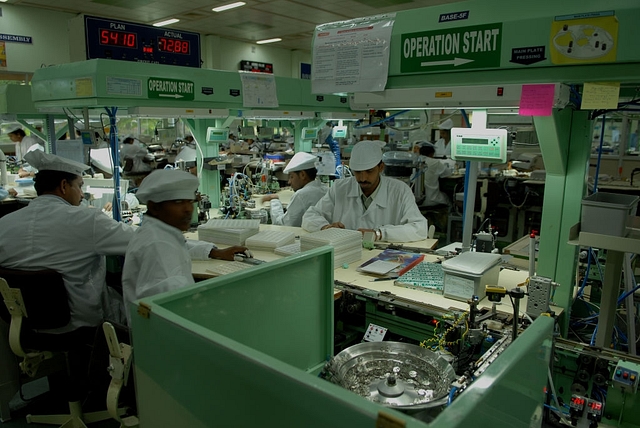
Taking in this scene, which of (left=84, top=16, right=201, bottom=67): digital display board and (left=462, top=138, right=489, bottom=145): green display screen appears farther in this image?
(left=84, top=16, right=201, bottom=67): digital display board

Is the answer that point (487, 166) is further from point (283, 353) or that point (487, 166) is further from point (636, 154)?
point (283, 353)

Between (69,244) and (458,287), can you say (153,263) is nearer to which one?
(69,244)

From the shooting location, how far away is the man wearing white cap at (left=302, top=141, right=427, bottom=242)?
3268 mm

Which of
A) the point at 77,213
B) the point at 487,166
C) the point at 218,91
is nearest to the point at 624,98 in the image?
the point at 218,91

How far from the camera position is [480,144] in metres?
2.42

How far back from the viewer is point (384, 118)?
8.59ft

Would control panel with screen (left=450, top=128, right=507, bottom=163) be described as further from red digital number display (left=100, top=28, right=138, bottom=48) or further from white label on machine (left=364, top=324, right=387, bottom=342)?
red digital number display (left=100, top=28, right=138, bottom=48)

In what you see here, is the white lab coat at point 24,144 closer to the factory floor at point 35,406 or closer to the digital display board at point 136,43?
the digital display board at point 136,43

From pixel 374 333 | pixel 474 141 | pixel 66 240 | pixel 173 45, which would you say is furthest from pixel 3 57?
pixel 374 333

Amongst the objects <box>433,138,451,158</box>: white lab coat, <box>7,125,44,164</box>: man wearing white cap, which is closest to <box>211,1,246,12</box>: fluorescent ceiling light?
<box>7,125,44,164</box>: man wearing white cap

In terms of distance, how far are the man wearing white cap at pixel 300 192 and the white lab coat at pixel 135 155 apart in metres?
4.33

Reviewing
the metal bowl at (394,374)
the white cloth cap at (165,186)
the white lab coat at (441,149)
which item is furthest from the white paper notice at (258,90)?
the white lab coat at (441,149)

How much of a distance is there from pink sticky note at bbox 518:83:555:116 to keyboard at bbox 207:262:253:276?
159 cm

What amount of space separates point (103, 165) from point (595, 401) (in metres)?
5.38
